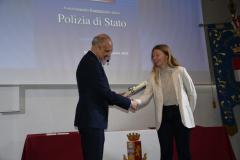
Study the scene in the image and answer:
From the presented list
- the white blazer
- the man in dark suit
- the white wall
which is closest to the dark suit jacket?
the man in dark suit

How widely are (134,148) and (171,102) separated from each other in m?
0.81

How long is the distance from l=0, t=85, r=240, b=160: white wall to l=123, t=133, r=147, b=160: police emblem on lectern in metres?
0.46

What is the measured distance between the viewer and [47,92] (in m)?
3.22

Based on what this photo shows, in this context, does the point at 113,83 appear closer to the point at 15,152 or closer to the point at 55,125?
the point at 55,125

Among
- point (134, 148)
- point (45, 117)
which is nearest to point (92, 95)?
point (134, 148)

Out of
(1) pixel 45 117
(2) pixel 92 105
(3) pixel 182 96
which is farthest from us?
(1) pixel 45 117

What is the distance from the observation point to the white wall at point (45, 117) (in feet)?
9.97

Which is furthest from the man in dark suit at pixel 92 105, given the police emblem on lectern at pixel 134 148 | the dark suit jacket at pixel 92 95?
the police emblem on lectern at pixel 134 148

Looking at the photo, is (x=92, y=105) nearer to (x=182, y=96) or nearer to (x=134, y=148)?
(x=182, y=96)

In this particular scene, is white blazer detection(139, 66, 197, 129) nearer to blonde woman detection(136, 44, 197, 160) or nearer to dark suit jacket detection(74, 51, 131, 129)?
blonde woman detection(136, 44, 197, 160)

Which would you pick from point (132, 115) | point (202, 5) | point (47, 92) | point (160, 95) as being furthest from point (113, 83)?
point (202, 5)

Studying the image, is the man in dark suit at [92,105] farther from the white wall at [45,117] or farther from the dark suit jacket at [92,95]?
the white wall at [45,117]

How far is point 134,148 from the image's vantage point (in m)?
2.93

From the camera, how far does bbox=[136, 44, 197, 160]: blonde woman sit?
227 cm
